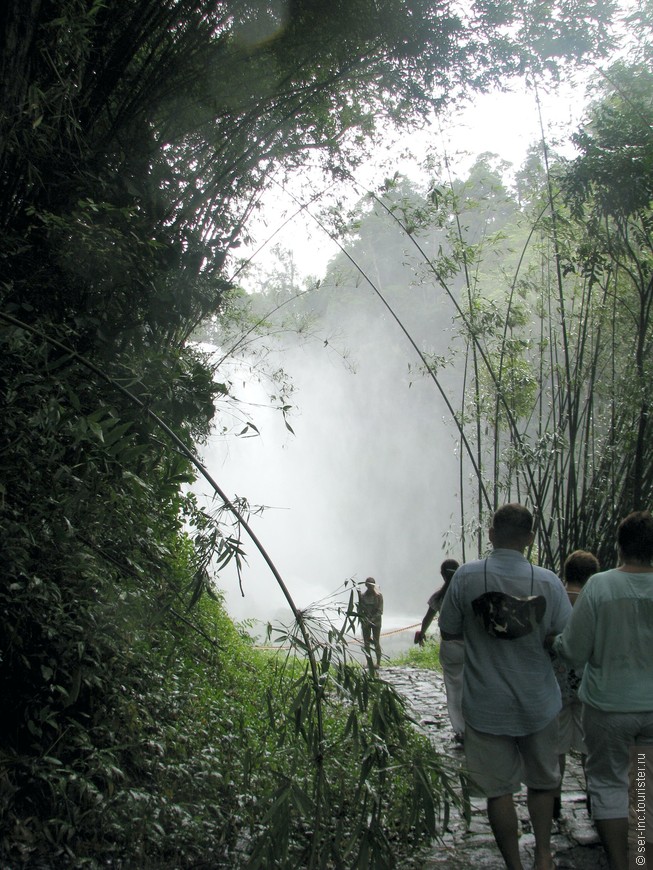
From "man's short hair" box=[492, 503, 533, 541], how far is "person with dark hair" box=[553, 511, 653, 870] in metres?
0.30

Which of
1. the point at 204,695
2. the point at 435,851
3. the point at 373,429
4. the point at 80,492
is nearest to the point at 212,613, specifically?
the point at 204,695

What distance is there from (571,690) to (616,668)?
856 mm

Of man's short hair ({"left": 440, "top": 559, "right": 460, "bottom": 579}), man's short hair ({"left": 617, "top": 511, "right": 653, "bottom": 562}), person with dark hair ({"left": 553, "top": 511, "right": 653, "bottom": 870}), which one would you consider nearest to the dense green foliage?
person with dark hair ({"left": 553, "top": 511, "right": 653, "bottom": 870})

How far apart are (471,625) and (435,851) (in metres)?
1.03

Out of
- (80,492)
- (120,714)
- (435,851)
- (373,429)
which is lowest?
(435,851)

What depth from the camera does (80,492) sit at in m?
2.40

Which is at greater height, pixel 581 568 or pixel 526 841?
pixel 581 568

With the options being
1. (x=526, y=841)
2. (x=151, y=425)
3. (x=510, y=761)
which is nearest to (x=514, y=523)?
(x=510, y=761)

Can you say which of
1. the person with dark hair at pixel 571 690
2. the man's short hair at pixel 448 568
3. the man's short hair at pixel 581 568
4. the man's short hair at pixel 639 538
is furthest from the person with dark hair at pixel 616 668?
the man's short hair at pixel 448 568

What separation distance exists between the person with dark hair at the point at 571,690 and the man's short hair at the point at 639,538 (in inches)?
32.7

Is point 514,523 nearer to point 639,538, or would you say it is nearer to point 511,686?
point 639,538

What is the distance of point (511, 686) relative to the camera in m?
2.72

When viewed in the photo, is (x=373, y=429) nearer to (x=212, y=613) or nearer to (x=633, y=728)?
(x=212, y=613)

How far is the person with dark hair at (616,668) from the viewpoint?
254cm
